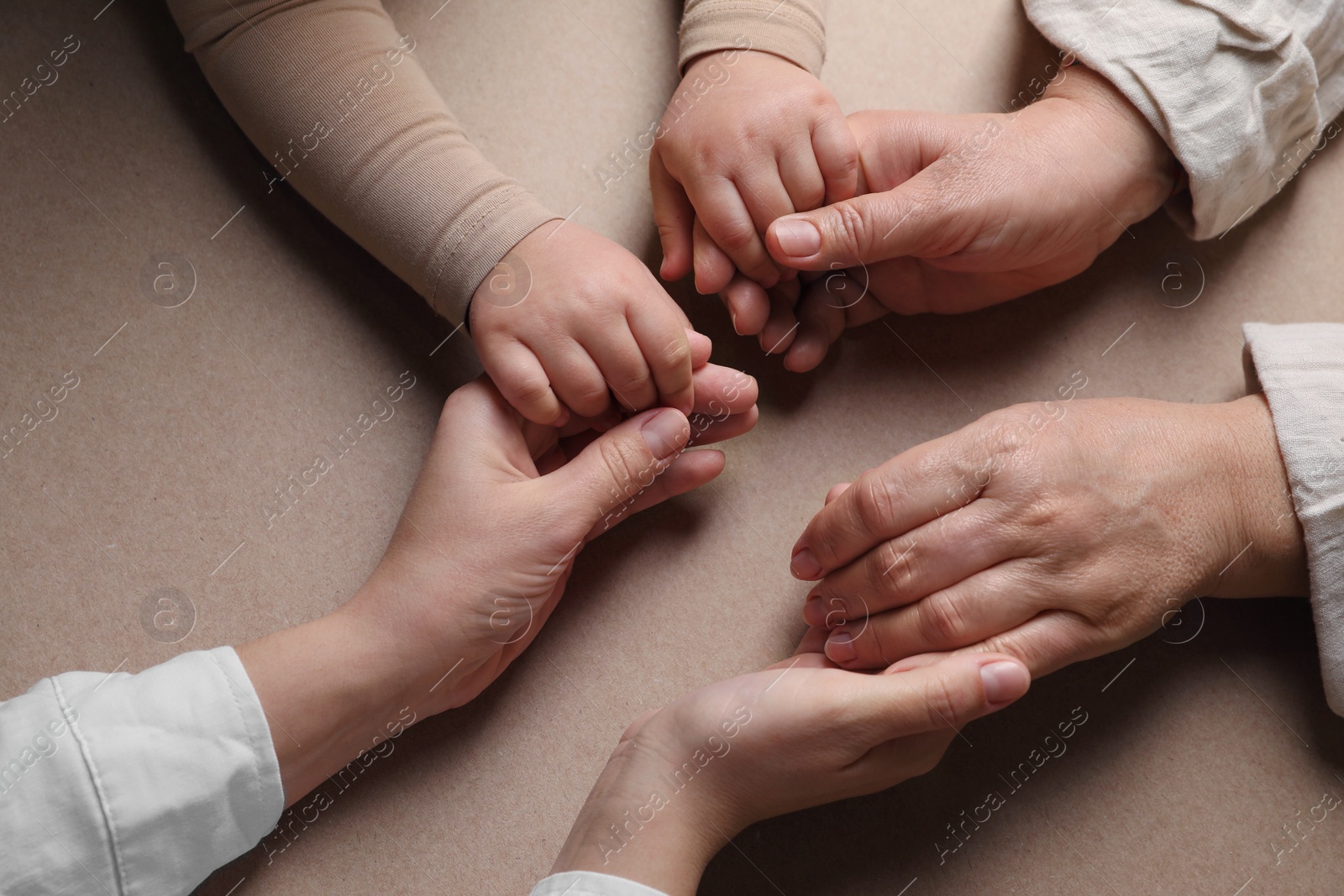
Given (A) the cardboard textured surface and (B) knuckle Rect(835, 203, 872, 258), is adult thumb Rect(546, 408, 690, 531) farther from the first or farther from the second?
(B) knuckle Rect(835, 203, 872, 258)

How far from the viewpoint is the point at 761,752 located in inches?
30.5

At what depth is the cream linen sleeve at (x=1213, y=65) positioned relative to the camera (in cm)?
84

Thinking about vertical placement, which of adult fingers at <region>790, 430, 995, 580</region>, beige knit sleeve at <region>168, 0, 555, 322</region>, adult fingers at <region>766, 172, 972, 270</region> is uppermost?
beige knit sleeve at <region>168, 0, 555, 322</region>

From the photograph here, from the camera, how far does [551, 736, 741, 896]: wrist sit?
2.54ft

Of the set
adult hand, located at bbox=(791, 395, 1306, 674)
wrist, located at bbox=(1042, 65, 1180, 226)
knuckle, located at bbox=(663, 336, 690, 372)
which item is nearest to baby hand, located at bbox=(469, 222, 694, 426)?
knuckle, located at bbox=(663, 336, 690, 372)

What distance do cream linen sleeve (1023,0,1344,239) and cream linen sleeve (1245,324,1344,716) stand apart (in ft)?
0.57

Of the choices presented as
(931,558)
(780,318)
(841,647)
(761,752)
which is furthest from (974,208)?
(761,752)

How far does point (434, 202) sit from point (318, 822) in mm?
621

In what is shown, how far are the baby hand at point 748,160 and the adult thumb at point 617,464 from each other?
13 centimetres

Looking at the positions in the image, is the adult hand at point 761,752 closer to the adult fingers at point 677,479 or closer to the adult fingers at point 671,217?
the adult fingers at point 677,479

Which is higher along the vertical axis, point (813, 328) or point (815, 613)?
point (813, 328)

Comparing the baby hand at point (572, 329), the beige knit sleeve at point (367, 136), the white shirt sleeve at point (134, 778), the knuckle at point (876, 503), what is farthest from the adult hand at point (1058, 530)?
the white shirt sleeve at point (134, 778)

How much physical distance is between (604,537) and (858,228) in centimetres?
41

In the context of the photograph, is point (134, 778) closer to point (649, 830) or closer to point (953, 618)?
point (649, 830)
